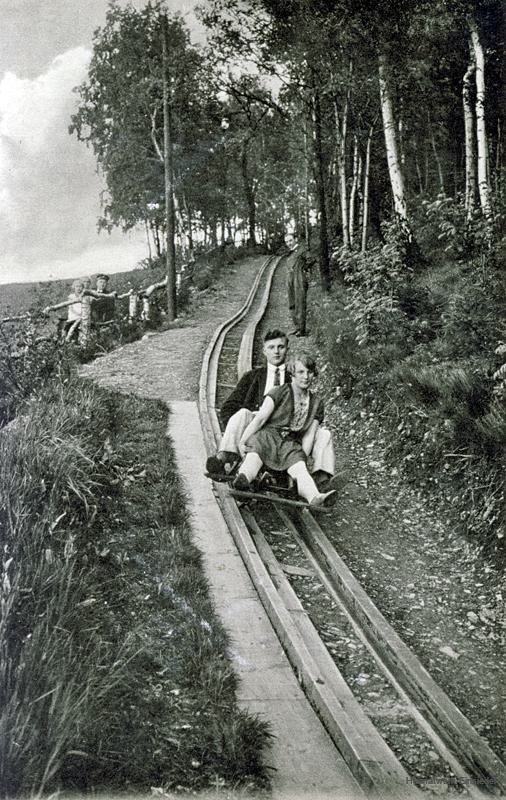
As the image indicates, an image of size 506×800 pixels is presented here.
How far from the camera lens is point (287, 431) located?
605 cm

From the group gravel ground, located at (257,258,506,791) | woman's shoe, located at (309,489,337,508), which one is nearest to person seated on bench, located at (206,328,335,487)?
woman's shoe, located at (309,489,337,508)

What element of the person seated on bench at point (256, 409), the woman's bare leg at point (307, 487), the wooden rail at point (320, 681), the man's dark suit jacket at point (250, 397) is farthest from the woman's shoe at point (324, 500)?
the man's dark suit jacket at point (250, 397)

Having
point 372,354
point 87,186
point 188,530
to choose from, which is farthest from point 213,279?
Answer: point 188,530

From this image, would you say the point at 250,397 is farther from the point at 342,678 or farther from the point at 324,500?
the point at 342,678

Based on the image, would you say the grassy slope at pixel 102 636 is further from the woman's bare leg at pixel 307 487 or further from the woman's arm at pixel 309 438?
the woman's arm at pixel 309 438

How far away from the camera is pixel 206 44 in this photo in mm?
17328

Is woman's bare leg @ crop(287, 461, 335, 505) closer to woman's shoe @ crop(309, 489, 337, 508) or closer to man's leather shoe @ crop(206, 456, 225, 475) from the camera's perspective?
woman's shoe @ crop(309, 489, 337, 508)

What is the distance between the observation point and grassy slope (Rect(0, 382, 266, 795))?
113 inches

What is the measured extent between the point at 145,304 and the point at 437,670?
14231mm

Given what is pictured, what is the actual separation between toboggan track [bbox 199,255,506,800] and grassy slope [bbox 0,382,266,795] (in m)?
0.46

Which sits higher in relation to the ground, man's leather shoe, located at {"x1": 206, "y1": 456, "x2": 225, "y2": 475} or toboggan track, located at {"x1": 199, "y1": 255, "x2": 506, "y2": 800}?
man's leather shoe, located at {"x1": 206, "y1": 456, "x2": 225, "y2": 475}

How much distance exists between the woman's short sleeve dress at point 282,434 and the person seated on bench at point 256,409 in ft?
0.56

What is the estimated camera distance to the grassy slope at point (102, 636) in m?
2.87

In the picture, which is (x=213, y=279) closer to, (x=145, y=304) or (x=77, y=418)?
(x=145, y=304)
